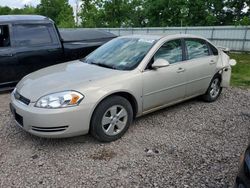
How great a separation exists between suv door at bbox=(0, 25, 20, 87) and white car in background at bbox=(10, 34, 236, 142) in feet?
6.45

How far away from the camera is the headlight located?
3.32m

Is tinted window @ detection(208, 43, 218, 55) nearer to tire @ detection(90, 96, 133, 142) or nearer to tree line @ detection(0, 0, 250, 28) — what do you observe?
tire @ detection(90, 96, 133, 142)

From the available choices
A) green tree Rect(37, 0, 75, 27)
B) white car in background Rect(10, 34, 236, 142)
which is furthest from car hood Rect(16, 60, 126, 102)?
green tree Rect(37, 0, 75, 27)

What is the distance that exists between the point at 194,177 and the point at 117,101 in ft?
4.71

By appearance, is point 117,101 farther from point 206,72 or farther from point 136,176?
point 206,72

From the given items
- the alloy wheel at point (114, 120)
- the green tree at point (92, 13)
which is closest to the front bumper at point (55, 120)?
the alloy wheel at point (114, 120)

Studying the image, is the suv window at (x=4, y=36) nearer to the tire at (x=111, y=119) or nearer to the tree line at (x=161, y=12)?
the tire at (x=111, y=119)

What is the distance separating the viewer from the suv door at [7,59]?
5.79m

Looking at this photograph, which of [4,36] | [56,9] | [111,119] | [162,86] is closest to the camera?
[111,119]

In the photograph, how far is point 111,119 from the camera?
3732 millimetres

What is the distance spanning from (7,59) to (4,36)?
0.62 metres

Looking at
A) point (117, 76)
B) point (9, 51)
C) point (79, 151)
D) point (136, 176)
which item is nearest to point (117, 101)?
point (117, 76)

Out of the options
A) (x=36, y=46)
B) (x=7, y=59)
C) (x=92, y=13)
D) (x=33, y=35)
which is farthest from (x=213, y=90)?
(x=92, y=13)

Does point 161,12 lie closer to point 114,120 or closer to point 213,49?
point 213,49
